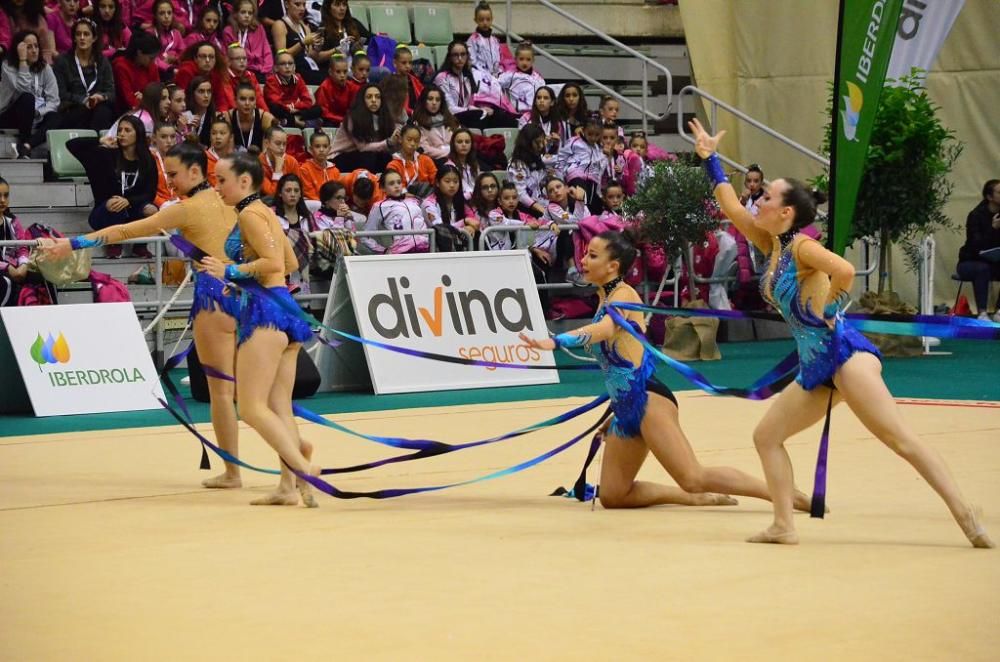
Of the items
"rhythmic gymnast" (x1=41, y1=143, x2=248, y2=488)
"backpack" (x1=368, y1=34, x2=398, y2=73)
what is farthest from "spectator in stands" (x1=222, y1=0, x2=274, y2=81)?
"rhythmic gymnast" (x1=41, y1=143, x2=248, y2=488)

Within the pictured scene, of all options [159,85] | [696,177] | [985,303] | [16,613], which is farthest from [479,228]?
[16,613]

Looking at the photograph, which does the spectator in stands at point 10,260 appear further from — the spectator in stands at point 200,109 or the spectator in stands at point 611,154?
the spectator in stands at point 611,154

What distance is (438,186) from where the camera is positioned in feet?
42.2

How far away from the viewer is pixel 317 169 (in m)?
13.0

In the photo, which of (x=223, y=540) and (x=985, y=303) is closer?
(x=223, y=540)

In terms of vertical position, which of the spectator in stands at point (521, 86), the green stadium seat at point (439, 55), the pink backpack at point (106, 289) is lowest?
the pink backpack at point (106, 289)

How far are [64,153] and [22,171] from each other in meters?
0.40

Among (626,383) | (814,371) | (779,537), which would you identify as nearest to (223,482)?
(626,383)

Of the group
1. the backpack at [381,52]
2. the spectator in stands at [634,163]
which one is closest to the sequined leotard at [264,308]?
the spectator in stands at [634,163]

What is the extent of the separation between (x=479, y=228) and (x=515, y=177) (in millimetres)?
1347

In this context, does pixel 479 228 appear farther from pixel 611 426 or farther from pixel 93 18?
pixel 611 426

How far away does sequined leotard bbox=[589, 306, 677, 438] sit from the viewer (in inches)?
233

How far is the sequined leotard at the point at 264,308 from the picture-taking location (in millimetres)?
6289

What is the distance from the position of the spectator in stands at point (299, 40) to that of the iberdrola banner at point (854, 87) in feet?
19.9
